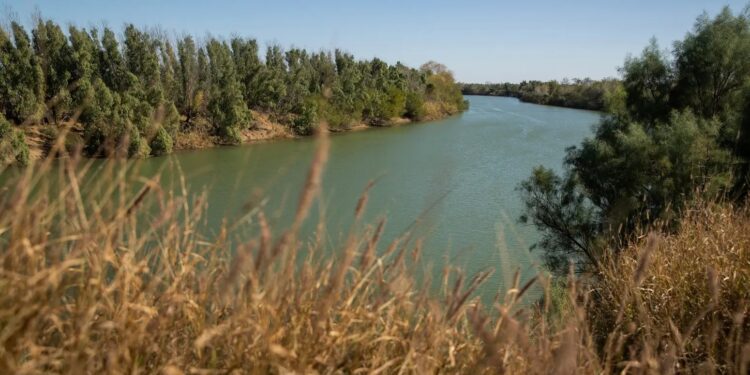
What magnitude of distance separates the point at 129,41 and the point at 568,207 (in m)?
24.2

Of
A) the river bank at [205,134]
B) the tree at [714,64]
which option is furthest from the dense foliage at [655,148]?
the river bank at [205,134]

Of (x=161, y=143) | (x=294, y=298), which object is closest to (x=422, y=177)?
(x=161, y=143)

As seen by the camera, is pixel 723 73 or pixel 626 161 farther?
pixel 723 73

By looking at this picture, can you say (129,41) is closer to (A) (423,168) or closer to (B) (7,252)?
(A) (423,168)

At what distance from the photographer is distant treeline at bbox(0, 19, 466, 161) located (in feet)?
71.8

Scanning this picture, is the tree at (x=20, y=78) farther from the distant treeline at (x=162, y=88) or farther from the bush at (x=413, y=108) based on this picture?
the bush at (x=413, y=108)

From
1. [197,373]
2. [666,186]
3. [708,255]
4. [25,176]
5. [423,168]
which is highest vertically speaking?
[25,176]

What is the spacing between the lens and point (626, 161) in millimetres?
12195

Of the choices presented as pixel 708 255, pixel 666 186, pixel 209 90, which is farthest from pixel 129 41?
pixel 708 255

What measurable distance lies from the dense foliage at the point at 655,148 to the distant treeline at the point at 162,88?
7776mm

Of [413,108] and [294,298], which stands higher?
[294,298]

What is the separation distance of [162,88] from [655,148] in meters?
23.9

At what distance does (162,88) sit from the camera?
89.5ft

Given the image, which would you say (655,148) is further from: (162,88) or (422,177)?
(162,88)
